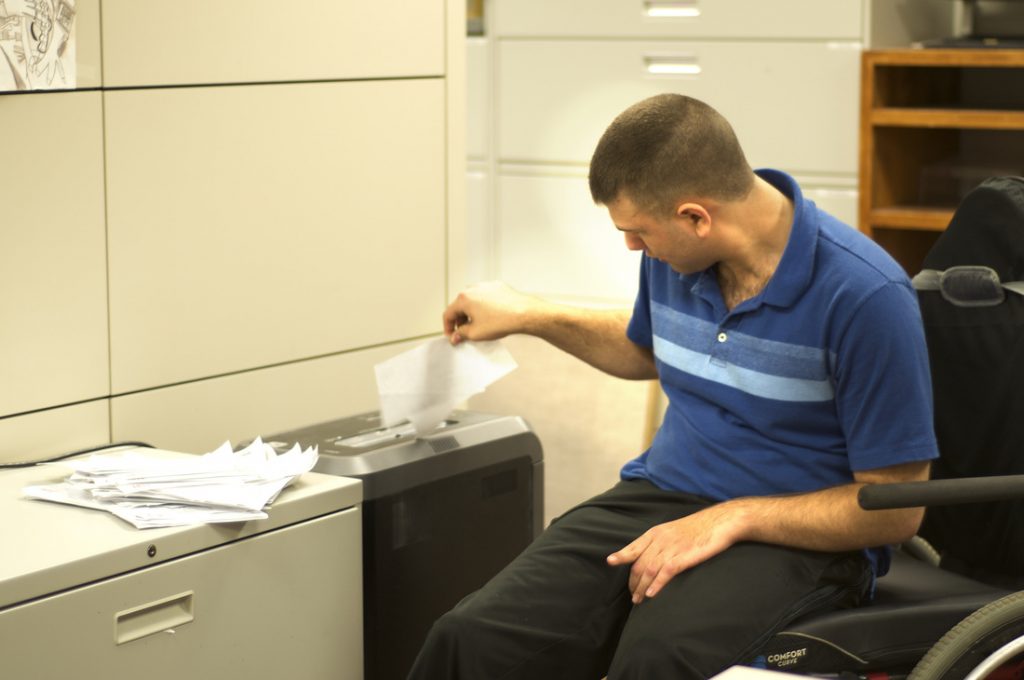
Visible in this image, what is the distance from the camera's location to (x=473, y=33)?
143 inches

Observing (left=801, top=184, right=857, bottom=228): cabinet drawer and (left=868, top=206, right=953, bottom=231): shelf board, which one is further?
(left=801, top=184, right=857, bottom=228): cabinet drawer

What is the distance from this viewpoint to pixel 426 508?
6.01 feet

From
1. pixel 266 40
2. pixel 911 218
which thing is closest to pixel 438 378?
pixel 266 40

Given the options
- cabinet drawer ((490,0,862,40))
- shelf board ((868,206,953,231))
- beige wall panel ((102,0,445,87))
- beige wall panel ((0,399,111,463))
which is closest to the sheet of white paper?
beige wall panel ((0,399,111,463))

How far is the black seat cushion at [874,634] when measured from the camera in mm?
1473

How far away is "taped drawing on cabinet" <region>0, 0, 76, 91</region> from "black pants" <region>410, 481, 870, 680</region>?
0.84 m

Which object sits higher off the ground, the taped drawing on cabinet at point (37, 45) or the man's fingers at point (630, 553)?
the taped drawing on cabinet at point (37, 45)

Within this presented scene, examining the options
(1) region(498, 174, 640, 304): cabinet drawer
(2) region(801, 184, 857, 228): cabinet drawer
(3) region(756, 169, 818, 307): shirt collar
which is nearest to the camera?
(3) region(756, 169, 818, 307): shirt collar

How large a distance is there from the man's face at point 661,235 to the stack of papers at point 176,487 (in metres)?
0.50

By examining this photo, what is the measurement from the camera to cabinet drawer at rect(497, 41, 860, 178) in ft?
10.4

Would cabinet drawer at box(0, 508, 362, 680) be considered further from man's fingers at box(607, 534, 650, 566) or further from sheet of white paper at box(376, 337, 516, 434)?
man's fingers at box(607, 534, 650, 566)

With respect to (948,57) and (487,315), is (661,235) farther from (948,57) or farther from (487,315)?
(948,57)

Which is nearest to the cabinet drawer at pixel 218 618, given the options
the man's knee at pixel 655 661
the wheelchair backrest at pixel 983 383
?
the man's knee at pixel 655 661

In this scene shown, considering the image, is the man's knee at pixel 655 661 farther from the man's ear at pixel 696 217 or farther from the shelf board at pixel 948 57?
the shelf board at pixel 948 57
